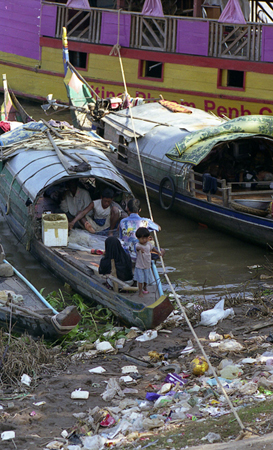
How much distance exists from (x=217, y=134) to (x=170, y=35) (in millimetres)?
7485

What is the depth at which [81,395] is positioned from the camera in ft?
18.3

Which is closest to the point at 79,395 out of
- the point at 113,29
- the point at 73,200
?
the point at 73,200

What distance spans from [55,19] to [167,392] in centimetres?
1698

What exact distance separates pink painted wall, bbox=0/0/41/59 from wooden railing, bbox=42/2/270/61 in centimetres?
114

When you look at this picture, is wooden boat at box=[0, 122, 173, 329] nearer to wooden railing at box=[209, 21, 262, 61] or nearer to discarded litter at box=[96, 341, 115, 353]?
discarded litter at box=[96, 341, 115, 353]

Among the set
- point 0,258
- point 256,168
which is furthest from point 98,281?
point 256,168

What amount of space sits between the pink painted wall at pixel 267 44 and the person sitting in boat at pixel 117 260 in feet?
34.1

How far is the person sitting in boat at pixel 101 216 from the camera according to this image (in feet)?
32.1

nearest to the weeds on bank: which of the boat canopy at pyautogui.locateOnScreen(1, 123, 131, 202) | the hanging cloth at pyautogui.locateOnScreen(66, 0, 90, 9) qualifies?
the boat canopy at pyautogui.locateOnScreen(1, 123, 131, 202)

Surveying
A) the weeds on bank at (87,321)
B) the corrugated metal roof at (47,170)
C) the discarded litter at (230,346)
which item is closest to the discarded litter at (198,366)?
the discarded litter at (230,346)

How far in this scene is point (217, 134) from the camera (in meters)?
11.4

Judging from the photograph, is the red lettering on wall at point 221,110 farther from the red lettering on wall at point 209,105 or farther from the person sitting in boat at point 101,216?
the person sitting in boat at point 101,216

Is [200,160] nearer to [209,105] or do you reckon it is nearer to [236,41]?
[209,105]

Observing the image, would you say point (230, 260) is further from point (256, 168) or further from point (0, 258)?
point (0, 258)
